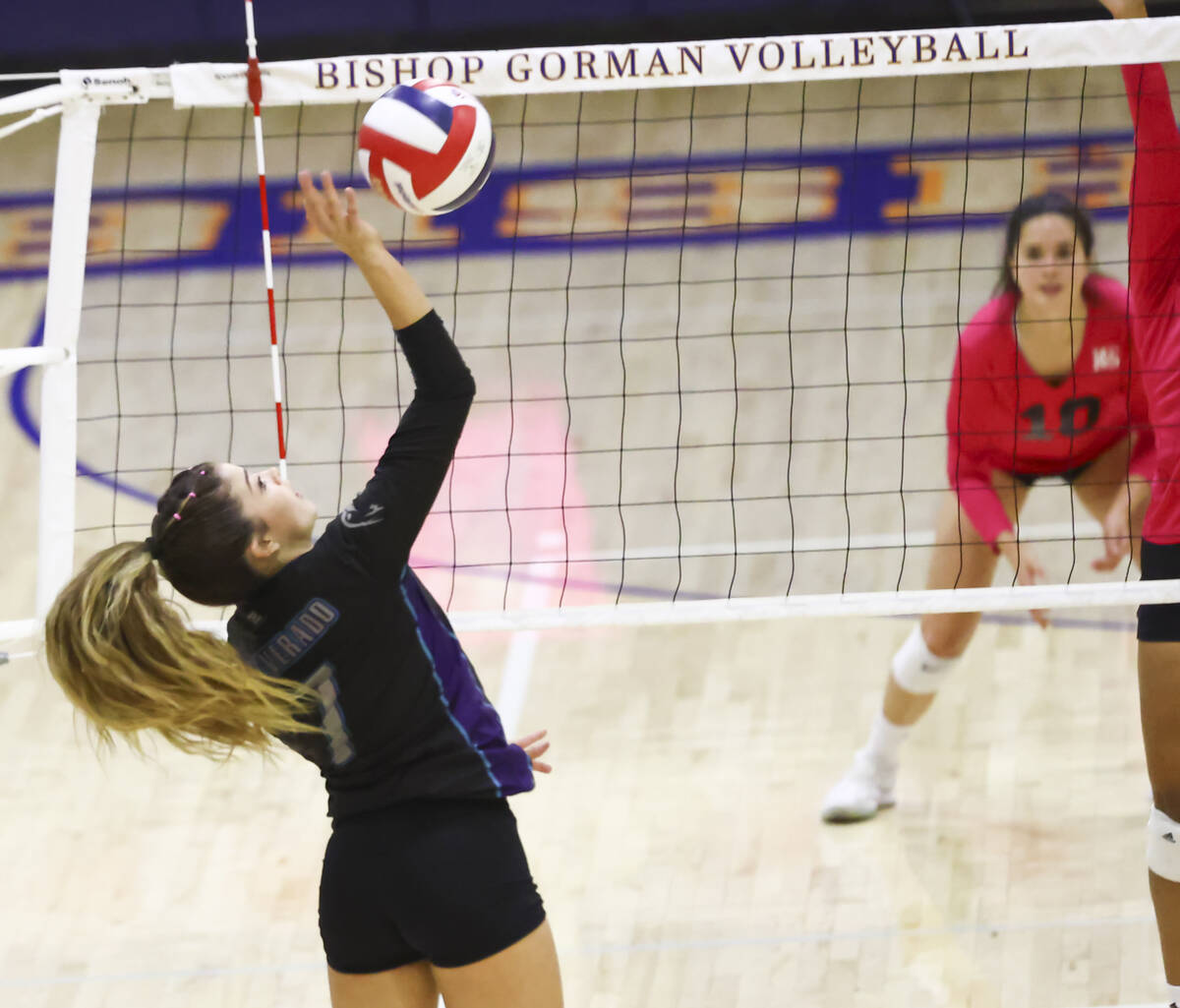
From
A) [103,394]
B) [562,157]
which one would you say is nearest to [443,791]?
[103,394]

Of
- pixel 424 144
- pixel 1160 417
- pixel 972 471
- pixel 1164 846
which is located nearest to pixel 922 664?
pixel 972 471

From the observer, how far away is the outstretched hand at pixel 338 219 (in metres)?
2.09

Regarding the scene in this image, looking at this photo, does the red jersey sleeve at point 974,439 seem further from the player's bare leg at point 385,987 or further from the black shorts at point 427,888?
the player's bare leg at point 385,987

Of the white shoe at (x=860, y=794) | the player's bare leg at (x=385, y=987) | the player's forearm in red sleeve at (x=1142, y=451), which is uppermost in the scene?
the player's forearm in red sleeve at (x=1142, y=451)

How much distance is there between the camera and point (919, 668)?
169 inches

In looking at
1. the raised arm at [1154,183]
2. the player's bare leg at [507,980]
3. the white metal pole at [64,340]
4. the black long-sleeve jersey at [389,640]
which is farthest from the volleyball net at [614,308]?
the player's bare leg at [507,980]

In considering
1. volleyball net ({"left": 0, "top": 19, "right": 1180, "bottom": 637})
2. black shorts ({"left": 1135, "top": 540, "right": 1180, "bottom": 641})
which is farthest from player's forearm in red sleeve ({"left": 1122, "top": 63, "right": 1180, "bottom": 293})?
black shorts ({"left": 1135, "top": 540, "right": 1180, "bottom": 641})

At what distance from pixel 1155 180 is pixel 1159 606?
0.82 meters

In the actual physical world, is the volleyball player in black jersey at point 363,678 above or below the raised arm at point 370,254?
below

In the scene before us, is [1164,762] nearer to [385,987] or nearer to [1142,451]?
[1142,451]

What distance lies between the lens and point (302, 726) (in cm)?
218


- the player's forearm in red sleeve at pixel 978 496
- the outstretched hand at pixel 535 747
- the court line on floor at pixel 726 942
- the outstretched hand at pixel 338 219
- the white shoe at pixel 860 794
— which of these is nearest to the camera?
the outstretched hand at pixel 338 219

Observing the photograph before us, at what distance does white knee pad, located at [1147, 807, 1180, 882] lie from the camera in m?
2.98

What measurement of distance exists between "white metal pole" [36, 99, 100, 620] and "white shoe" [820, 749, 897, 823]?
2.26 meters
